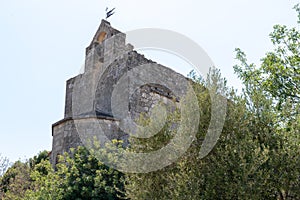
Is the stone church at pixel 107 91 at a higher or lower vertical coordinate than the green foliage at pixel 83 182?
higher

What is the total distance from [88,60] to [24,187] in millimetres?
5290

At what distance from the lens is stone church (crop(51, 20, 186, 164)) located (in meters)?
12.5

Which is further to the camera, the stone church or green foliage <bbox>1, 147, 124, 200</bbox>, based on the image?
the stone church

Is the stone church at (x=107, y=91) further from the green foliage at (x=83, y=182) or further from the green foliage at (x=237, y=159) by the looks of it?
the green foliage at (x=237, y=159)

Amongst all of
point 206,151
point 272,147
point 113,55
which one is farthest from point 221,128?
point 113,55

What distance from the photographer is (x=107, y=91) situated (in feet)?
46.7

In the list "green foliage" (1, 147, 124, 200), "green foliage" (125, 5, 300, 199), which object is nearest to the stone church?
"green foliage" (1, 147, 124, 200)

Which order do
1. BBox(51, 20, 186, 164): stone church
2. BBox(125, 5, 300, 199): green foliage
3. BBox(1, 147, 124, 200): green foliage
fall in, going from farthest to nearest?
1. BBox(51, 20, 186, 164): stone church
2. BBox(1, 147, 124, 200): green foliage
3. BBox(125, 5, 300, 199): green foliage

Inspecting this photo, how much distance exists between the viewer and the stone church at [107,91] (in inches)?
491

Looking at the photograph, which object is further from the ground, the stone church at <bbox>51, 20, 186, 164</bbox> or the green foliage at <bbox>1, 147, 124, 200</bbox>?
the stone church at <bbox>51, 20, 186, 164</bbox>

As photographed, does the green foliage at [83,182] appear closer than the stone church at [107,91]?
Yes

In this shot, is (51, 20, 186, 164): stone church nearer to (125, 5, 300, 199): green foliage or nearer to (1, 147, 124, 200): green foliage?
(1, 147, 124, 200): green foliage

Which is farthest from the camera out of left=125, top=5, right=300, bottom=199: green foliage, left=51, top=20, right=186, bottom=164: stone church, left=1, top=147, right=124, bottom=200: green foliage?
left=51, top=20, right=186, bottom=164: stone church

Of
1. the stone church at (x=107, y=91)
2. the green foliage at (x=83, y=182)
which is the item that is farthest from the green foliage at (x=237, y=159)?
the stone church at (x=107, y=91)
